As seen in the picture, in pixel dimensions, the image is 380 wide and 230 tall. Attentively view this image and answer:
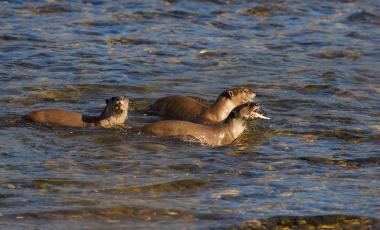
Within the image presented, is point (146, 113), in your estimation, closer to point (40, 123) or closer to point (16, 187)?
point (40, 123)

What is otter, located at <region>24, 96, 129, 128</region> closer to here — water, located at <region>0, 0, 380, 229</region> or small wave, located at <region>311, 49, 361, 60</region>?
water, located at <region>0, 0, 380, 229</region>

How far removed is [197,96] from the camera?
12.2m

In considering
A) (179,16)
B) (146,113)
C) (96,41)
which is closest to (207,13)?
(179,16)

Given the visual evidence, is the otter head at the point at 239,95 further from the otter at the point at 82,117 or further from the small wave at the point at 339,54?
the small wave at the point at 339,54

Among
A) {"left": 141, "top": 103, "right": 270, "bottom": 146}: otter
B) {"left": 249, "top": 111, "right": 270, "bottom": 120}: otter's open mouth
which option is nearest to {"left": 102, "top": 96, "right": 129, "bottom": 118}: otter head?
{"left": 141, "top": 103, "right": 270, "bottom": 146}: otter

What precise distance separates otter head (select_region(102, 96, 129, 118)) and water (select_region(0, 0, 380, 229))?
22 cm

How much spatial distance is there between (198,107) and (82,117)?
139 cm

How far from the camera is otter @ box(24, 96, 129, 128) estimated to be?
10.1m

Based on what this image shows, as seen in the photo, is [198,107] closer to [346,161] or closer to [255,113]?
[255,113]

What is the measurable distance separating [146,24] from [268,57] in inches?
103

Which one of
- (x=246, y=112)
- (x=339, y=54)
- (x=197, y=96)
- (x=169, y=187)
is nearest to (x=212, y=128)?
(x=246, y=112)

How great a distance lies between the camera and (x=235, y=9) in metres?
17.5

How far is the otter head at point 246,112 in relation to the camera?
10453 millimetres

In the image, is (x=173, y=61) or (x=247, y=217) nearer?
(x=247, y=217)
